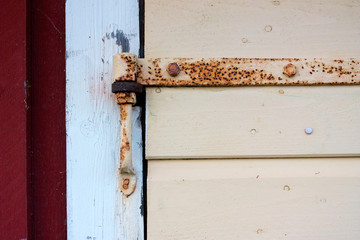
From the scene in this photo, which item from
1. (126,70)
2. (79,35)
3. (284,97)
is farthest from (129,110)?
(284,97)

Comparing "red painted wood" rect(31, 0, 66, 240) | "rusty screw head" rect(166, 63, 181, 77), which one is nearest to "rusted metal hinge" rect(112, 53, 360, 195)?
"rusty screw head" rect(166, 63, 181, 77)

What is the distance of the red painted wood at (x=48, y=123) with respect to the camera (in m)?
0.60

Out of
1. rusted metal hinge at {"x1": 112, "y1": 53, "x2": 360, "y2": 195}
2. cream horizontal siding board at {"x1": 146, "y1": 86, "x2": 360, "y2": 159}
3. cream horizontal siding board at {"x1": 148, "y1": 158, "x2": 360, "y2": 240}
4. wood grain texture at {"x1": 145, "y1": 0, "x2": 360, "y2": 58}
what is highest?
wood grain texture at {"x1": 145, "y1": 0, "x2": 360, "y2": 58}

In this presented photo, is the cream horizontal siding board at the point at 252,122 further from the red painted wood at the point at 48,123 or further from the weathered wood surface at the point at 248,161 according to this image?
the red painted wood at the point at 48,123

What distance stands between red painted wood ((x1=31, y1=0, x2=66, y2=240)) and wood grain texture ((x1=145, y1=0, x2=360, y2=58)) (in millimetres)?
190

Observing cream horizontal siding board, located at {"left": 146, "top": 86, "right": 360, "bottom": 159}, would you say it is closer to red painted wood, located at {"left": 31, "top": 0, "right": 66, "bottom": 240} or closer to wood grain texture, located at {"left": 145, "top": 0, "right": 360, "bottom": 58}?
wood grain texture, located at {"left": 145, "top": 0, "right": 360, "bottom": 58}

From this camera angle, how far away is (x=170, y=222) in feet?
1.99

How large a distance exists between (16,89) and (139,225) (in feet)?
1.17

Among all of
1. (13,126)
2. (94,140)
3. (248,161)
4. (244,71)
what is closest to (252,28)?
(244,71)

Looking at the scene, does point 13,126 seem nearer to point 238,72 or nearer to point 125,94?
point 125,94

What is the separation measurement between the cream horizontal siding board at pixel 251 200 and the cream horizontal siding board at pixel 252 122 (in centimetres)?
3

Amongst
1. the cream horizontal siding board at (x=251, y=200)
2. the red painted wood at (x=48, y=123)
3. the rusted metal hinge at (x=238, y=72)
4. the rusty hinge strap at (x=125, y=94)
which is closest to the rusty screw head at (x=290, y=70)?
the rusted metal hinge at (x=238, y=72)

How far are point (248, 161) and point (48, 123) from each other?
411 millimetres

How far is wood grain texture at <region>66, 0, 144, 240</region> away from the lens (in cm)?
61
